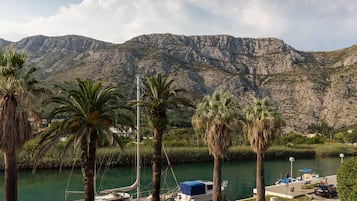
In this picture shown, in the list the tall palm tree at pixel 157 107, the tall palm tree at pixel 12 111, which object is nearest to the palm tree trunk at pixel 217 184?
the tall palm tree at pixel 157 107

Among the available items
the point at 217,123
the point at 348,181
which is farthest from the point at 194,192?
the point at 348,181

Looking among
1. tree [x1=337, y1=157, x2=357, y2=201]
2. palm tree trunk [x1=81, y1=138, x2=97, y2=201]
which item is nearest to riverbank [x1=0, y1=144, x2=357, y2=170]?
tree [x1=337, y1=157, x2=357, y2=201]

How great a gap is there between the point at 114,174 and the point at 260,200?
39.5 meters

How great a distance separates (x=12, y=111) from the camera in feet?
45.8

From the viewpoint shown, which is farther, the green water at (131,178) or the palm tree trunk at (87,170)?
the green water at (131,178)

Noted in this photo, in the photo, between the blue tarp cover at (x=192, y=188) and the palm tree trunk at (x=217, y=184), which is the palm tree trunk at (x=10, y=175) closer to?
the palm tree trunk at (x=217, y=184)

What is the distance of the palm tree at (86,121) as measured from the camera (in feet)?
47.6

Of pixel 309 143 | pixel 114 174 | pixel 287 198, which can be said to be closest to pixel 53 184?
pixel 114 174

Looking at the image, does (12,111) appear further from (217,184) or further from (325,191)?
(325,191)

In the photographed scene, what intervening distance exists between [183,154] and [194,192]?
45.1 metres

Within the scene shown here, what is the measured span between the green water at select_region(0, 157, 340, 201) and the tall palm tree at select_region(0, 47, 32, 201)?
22.4 metres

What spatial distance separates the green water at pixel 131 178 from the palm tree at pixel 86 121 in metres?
22.3

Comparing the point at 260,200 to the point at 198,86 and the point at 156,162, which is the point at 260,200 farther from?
the point at 198,86

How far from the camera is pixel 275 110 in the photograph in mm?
24234
